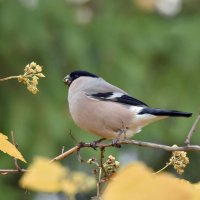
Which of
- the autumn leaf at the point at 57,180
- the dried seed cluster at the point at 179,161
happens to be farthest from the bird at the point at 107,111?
the autumn leaf at the point at 57,180

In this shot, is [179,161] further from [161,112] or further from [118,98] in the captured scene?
[118,98]

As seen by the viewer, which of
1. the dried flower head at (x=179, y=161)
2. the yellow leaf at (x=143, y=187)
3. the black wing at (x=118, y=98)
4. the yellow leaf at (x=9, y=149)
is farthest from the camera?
the black wing at (x=118, y=98)

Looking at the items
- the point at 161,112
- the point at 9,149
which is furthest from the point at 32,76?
the point at 161,112

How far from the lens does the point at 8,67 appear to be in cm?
328

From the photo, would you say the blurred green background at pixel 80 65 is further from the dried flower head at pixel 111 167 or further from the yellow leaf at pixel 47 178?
the yellow leaf at pixel 47 178

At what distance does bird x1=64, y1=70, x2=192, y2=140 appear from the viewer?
6.02 ft

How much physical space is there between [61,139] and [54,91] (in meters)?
0.28

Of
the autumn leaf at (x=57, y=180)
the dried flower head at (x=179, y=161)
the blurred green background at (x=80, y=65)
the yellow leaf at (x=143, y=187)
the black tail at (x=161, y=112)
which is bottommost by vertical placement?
the blurred green background at (x=80, y=65)

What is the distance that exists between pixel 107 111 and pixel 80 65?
136 cm

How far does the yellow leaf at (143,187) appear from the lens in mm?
506

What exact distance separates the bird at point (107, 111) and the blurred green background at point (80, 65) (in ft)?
3.09

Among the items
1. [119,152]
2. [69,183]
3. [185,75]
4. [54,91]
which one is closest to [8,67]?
[54,91]

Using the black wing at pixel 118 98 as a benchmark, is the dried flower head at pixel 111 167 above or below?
above

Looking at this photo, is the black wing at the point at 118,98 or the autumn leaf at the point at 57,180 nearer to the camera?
the autumn leaf at the point at 57,180
